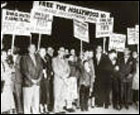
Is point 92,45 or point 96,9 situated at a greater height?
point 96,9

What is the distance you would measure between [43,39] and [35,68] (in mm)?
348

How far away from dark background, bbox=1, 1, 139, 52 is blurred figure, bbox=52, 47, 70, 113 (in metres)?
0.15

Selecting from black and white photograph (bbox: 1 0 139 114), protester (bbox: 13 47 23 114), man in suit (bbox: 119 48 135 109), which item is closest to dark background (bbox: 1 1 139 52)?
black and white photograph (bbox: 1 0 139 114)

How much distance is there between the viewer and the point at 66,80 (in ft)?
18.0

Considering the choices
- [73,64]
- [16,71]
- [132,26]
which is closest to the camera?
[16,71]

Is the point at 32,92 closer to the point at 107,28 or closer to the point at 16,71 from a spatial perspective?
the point at 16,71

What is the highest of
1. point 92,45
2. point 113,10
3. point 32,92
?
point 113,10

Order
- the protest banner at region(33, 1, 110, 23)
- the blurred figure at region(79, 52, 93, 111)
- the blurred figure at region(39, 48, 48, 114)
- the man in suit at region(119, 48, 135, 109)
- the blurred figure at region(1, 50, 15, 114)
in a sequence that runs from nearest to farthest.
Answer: the blurred figure at region(1, 50, 15, 114) → the blurred figure at region(39, 48, 48, 114) → the protest banner at region(33, 1, 110, 23) → the blurred figure at region(79, 52, 93, 111) → the man in suit at region(119, 48, 135, 109)

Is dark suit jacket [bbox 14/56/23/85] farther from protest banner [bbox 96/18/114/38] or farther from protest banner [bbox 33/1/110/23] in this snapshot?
protest banner [bbox 96/18/114/38]

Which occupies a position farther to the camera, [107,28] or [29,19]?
[107,28]

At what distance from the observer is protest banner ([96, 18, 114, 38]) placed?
227 inches

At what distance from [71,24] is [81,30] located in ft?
0.48

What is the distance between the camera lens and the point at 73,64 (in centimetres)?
554

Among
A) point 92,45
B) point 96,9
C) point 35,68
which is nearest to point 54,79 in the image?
point 35,68
